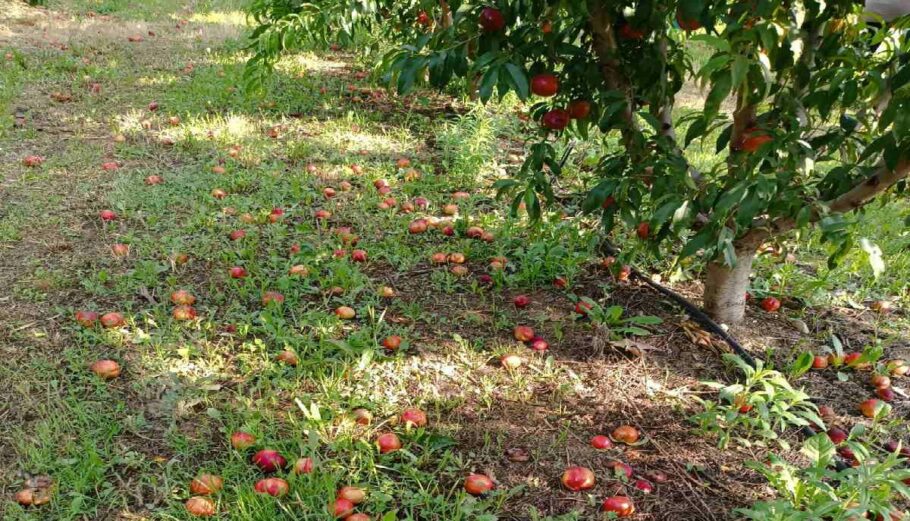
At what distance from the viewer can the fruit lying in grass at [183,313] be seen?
276 centimetres

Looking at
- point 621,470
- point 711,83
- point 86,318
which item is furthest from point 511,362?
point 86,318

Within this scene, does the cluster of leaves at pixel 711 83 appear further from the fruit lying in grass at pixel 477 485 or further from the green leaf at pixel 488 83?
the fruit lying in grass at pixel 477 485

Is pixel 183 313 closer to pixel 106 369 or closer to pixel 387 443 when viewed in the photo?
pixel 106 369

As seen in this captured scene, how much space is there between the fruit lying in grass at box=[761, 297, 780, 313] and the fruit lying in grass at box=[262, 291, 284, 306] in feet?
7.06

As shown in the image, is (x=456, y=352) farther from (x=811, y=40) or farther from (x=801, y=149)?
(x=811, y=40)

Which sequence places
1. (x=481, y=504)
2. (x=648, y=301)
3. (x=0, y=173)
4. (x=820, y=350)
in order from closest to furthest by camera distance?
(x=481, y=504)
(x=820, y=350)
(x=648, y=301)
(x=0, y=173)

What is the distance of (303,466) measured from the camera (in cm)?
202

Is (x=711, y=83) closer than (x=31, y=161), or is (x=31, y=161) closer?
(x=711, y=83)

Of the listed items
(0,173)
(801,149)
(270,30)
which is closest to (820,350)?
(801,149)

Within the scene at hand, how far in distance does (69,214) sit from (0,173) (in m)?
0.75

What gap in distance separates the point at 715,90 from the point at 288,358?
171 cm

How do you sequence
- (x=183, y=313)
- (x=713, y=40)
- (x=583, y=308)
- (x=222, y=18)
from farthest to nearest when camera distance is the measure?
(x=222, y=18) → (x=583, y=308) → (x=183, y=313) → (x=713, y=40)

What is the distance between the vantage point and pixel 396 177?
4.18 metres

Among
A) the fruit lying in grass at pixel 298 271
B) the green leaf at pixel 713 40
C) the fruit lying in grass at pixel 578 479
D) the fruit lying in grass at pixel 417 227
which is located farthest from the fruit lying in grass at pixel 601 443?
the fruit lying in grass at pixel 417 227
